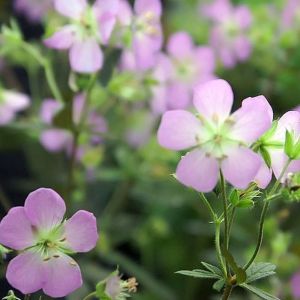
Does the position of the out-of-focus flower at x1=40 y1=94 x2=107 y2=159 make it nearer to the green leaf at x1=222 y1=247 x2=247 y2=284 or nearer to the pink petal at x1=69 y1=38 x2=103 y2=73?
the pink petal at x1=69 y1=38 x2=103 y2=73

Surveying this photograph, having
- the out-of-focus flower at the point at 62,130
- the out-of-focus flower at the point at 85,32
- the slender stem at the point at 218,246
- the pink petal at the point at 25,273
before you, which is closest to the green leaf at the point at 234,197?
the slender stem at the point at 218,246

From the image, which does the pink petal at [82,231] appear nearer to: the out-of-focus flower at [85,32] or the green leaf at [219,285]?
the green leaf at [219,285]

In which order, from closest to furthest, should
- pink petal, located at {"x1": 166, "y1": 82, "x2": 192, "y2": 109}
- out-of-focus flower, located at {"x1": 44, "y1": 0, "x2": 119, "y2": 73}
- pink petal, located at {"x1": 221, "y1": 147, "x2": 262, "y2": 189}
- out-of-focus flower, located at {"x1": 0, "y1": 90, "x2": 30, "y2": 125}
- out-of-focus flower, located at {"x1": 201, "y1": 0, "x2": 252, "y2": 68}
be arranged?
pink petal, located at {"x1": 221, "y1": 147, "x2": 262, "y2": 189}
out-of-focus flower, located at {"x1": 44, "y1": 0, "x2": 119, "y2": 73}
out-of-focus flower, located at {"x1": 0, "y1": 90, "x2": 30, "y2": 125}
pink petal, located at {"x1": 166, "y1": 82, "x2": 192, "y2": 109}
out-of-focus flower, located at {"x1": 201, "y1": 0, "x2": 252, "y2": 68}

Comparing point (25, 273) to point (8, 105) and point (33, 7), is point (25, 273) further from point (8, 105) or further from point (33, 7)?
point (33, 7)

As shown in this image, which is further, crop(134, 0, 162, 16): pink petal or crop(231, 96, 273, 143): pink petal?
crop(134, 0, 162, 16): pink petal

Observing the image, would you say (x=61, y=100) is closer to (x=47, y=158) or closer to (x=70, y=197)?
(x=70, y=197)

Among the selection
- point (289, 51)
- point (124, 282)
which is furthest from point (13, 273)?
point (289, 51)

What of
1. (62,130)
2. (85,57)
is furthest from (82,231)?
(62,130)

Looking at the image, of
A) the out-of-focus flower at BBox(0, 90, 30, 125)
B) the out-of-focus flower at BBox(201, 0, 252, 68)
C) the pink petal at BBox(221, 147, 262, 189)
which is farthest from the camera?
the out-of-focus flower at BBox(201, 0, 252, 68)

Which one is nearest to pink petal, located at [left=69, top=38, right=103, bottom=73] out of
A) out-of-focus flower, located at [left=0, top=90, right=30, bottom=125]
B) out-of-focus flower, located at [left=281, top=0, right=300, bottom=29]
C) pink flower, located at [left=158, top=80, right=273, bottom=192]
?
out-of-focus flower, located at [left=0, top=90, right=30, bottom=125]
